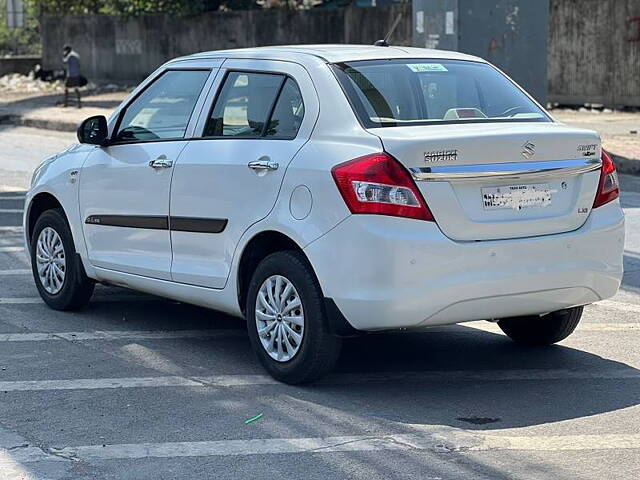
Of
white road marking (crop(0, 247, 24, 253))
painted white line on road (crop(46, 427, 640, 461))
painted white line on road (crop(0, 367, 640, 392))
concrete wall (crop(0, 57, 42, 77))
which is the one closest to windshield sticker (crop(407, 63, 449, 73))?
painted white line on road (crop(0, 367, 640, 392))

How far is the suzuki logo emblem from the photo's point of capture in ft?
21.0

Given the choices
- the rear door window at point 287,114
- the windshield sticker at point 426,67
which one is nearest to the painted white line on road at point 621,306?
the windshield sticker at point 426,67

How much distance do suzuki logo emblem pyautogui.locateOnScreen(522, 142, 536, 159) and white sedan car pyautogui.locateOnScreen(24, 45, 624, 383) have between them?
0.01m

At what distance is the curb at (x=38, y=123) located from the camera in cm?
2671

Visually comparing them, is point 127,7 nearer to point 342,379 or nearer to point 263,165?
point 263,165

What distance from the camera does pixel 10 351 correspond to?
745cm

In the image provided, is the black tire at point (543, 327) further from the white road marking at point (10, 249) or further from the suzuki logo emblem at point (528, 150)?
the white road marking at point (10, 249)

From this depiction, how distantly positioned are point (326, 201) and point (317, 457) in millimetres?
1391

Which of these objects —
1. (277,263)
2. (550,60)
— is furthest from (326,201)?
(550,60)

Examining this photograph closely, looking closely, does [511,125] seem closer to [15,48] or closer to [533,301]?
[533,301]

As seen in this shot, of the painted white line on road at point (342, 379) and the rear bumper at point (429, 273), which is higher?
the rear bumper at point (429, 273)

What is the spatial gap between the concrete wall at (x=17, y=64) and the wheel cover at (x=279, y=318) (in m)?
39.4

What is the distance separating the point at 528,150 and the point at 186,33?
102 feet

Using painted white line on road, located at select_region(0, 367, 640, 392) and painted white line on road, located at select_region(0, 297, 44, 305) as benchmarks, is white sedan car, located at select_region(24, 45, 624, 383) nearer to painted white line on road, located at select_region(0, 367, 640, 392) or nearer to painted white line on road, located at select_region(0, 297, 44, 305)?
painted white line on road, located at select_region(0, 367, 640, 392)
